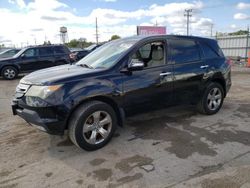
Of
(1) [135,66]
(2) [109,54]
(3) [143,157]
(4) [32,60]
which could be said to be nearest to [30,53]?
(4) [32,60]

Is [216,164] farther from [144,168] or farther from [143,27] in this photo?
[143,27]

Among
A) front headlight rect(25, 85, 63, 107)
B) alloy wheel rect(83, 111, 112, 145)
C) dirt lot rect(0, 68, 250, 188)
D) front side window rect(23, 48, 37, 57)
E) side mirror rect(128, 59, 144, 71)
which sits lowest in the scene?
dirt lot rect(0, 68, 250, 188)

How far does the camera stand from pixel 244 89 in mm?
8672

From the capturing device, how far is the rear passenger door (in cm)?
484

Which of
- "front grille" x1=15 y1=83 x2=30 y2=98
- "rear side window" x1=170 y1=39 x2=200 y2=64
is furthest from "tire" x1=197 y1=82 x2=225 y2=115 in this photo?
"front grille" x1=15 y1=83 x2=30 y2=98

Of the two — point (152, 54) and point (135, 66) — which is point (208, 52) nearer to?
point (152, 54)

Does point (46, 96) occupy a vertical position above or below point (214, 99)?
above

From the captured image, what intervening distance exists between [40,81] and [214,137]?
119 inches

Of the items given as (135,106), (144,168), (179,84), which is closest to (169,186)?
(144,168)

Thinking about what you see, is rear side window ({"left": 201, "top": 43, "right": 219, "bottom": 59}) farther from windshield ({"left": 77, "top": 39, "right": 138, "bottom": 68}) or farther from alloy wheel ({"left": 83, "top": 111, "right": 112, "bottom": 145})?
alloy wheel ({"left": 83, "top": 111, "right": 112, "bottom": 145})

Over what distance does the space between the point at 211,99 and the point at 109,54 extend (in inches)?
100

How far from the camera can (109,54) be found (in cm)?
461

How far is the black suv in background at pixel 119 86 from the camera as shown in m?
3.66

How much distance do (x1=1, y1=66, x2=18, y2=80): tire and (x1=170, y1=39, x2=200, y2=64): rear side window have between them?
10.6 metres
